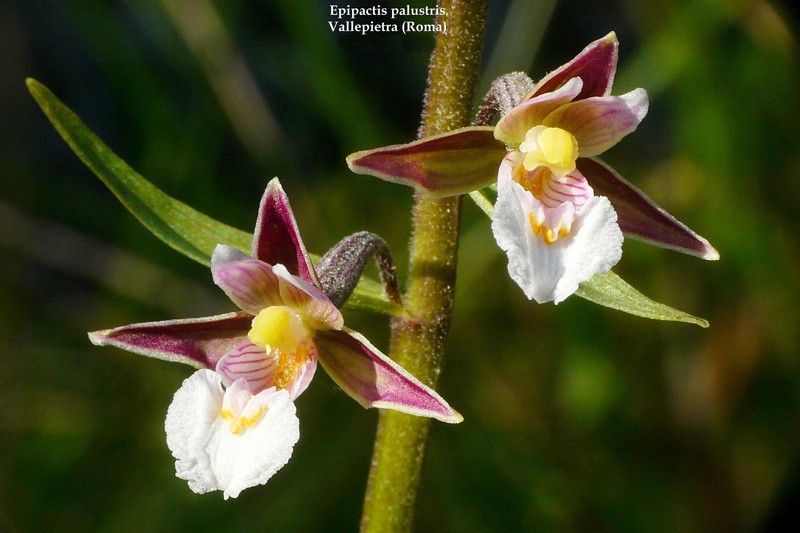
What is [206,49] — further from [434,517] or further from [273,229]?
[273,229]

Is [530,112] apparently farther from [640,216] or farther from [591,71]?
[640,216]

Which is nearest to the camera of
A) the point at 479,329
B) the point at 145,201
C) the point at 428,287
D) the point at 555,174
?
the point at 555,174

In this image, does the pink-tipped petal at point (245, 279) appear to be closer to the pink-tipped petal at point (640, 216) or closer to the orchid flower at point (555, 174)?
the orchid flower at point (555, 174)

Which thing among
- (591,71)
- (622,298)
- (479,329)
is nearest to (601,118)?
(591,71)

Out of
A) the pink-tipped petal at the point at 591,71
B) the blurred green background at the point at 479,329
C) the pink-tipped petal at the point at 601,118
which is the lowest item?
the blurred green background at the point at 479,329

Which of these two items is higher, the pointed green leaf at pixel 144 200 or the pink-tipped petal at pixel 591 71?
the pink-tipped petal at pixel 591 71

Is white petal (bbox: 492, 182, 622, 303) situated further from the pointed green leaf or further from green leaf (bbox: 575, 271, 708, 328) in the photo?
the pointed green leaf

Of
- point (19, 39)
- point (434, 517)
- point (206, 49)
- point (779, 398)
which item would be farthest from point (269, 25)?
point (779, 398)

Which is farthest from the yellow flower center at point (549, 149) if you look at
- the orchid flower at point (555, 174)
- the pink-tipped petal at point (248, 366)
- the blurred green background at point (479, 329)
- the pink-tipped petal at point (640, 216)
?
the blurred green background at point (479, 329)
